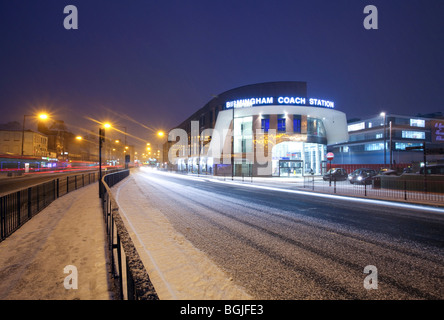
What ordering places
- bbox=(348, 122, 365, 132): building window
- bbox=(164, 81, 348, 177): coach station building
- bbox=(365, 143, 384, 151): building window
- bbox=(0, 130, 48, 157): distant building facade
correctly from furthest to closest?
bbox=(348, 122, 365, 132): building window < bbox=(0, 130, 48, 157): distant building facade < bbox=(365, 143, 384, 151): building window < bbox=(164, 81, 348, 177): coach station building

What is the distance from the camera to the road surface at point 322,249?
3.57 meters

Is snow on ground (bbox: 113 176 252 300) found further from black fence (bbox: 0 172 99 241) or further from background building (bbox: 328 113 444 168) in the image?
background building (bbox: 328 113 444 168)

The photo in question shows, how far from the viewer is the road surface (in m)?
3.57

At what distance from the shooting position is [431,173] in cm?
1647

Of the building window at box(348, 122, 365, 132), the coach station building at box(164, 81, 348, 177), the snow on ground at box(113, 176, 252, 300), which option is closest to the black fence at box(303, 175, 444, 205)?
the snow on ground at box(113, 176, 252, 300)

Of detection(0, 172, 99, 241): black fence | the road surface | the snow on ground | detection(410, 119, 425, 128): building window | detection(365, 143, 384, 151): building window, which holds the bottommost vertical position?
the road surface

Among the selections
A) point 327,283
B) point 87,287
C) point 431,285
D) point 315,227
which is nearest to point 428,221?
point 315,227

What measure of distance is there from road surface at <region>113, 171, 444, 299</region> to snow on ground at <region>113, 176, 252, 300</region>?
0.64ft

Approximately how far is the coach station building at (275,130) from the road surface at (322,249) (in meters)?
27.8

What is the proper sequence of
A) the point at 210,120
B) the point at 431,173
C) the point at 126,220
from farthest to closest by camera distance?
the point at 210,120 < the point at 431,173 < the point at 126,220

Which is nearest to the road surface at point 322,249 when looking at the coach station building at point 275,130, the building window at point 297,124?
the coach station building at point 275,130

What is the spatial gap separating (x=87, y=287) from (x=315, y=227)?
636cm

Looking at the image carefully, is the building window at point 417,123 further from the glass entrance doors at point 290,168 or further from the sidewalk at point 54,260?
the sidewalk at point 54,260
